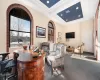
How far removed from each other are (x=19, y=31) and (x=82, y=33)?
19.2 ft

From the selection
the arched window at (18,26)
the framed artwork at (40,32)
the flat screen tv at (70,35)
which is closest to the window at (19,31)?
the arched window at (18,26)

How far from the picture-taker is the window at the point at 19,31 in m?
4.13

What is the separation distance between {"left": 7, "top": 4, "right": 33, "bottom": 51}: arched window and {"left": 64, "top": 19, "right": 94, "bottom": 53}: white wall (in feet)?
16.4

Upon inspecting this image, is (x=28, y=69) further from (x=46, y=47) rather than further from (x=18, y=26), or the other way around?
(x=46, y=47)

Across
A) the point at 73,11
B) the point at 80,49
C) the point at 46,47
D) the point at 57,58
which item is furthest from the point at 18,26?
the point at 80,49

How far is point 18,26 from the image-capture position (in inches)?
175

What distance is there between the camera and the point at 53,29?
730 cm

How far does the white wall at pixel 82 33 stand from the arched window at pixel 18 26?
16.4 ft

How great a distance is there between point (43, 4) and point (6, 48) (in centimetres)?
294

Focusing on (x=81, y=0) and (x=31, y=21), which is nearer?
(x=81, y=0)

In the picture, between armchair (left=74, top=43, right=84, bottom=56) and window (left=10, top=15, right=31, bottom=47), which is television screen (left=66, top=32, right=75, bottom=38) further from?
window (left=10, top=15, right=31, bottom=47)

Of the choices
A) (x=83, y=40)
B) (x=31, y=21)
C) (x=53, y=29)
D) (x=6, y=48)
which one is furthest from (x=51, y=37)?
(x=6, y=48)

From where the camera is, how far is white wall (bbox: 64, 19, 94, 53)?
7613 mm

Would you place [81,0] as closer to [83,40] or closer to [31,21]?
[31,21]
